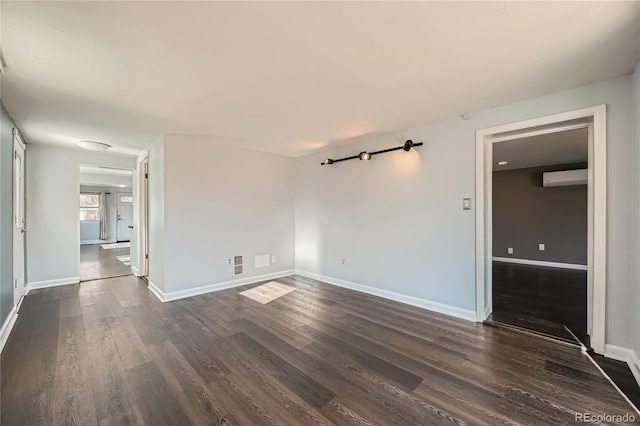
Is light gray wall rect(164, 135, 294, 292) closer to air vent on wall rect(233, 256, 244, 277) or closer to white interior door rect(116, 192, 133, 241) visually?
air vent on wall rect(233, 256, 244, 277)

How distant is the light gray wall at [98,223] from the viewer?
9.99m

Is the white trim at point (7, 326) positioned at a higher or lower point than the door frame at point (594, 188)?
lower

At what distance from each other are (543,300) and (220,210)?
16.1ft

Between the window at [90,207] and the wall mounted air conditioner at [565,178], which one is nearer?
the wall mounted air conditioner at [565,178]

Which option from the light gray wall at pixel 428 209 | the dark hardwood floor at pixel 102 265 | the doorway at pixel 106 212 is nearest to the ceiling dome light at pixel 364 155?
the light gray wall at pixel 428 209

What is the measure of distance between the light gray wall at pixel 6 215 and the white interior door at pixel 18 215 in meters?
0.34

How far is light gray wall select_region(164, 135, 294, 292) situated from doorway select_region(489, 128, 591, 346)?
11.7ft

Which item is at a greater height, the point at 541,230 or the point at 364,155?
the point at 364,155

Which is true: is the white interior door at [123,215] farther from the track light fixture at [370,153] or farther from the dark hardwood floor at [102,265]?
the track light fixture at [370,153]

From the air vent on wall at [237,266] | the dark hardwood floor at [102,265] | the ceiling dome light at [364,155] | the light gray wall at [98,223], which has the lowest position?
the dark hardwood floor at [102,265]

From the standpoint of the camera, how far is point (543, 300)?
11.7 feet

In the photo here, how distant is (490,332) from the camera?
2637 mm

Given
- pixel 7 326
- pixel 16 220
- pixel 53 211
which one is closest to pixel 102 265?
pixel 53 211

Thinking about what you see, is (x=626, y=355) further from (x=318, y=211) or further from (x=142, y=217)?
(x=142, y=217)
